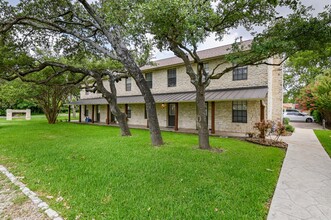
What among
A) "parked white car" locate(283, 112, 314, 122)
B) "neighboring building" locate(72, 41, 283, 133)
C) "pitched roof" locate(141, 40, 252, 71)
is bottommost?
"parked white car" locate(283, 112, 314, 122)

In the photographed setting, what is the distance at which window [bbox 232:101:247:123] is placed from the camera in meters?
13.0

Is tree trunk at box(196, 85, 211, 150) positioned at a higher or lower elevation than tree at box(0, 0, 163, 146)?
lower

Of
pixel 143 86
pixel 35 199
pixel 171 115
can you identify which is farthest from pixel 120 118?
pixel 35 199

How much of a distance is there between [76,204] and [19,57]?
10.6 metres

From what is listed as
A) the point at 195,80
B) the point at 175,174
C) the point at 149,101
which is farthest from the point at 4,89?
the point at 175,174

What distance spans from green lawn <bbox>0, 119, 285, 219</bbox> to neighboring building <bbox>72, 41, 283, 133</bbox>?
5142 millimetres

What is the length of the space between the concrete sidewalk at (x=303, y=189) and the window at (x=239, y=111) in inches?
215

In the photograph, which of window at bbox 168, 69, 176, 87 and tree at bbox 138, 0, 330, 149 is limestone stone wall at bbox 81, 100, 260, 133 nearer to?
window at bbox 168, 69, 176, 87

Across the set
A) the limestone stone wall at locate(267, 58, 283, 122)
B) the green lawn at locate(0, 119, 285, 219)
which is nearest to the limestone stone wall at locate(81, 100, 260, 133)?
the limestone stone wall at locate(267, 58, 283, 122)

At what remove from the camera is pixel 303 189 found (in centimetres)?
463

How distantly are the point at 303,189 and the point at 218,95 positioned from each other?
28.8 ft

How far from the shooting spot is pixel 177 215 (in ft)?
10.9

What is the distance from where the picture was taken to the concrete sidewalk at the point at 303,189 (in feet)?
11.7

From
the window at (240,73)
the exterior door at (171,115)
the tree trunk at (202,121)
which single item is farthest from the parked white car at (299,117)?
the tree trunk at (202,121)
